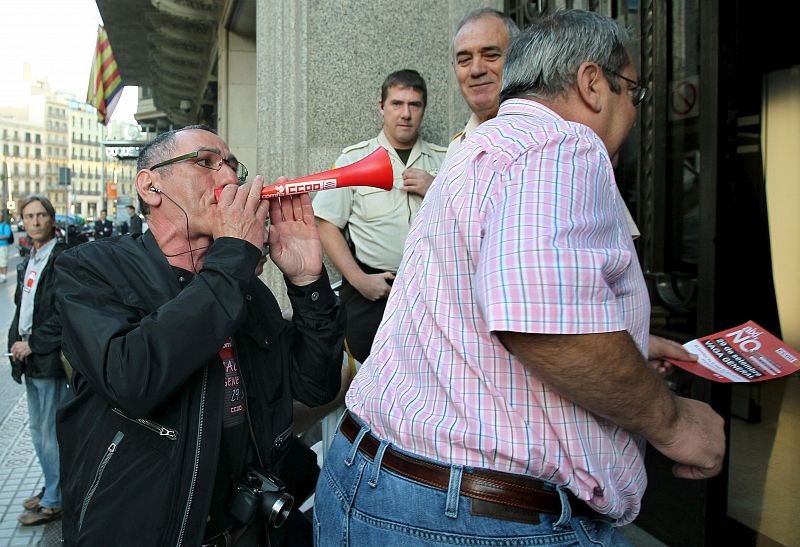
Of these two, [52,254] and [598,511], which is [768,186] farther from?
[52,254]

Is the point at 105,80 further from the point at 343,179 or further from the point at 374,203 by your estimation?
the point at 343,179

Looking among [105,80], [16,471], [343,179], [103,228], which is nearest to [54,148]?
[103,228]

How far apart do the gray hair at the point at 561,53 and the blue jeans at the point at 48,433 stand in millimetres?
4399

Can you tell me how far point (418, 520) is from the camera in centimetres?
154

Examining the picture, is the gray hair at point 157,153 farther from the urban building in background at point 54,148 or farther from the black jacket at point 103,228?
the urban building in background at point 54,148

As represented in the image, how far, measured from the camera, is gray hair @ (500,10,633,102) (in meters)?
1.65

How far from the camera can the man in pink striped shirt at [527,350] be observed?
A: 4.50ft

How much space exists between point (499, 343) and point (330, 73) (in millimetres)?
3611

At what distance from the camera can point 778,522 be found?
353 cm

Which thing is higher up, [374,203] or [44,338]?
[374,203]

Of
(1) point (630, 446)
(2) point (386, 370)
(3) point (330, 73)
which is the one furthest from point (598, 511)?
(3) point (330, 73)

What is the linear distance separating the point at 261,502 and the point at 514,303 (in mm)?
1119

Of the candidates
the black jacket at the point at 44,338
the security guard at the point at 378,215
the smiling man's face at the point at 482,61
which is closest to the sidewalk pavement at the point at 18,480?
the black jacket at the point at 44,338

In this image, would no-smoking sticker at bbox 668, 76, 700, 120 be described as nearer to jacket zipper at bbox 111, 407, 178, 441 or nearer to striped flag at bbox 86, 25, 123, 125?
jacket zipper at bbox 111, 407, 178, 441
